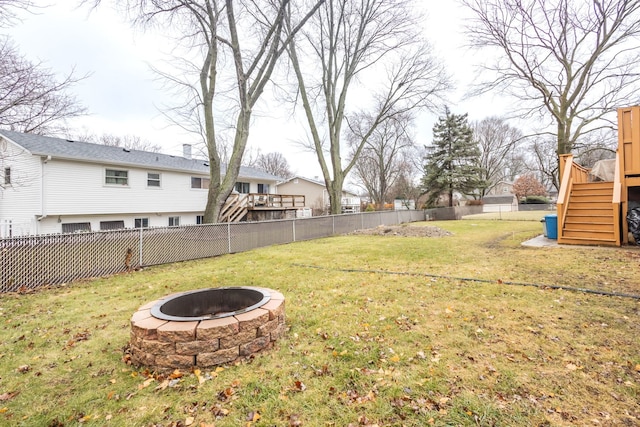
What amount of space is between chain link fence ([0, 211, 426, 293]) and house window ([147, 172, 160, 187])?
8.79 m

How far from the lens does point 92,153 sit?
1320cm

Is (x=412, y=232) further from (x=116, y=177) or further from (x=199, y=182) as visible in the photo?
(x=116, y=177)

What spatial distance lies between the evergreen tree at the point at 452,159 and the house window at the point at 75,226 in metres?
26.1

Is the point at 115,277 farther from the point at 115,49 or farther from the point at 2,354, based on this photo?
the point at 115,49

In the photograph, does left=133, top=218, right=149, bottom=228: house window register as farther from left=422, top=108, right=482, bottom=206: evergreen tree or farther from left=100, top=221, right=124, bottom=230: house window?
left=422, top=108, right=482, bottom=206: evergreen tree

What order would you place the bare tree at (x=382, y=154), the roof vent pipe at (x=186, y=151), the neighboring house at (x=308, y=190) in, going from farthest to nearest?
the neighboring house at (x=308, y=190), the bare tree at (x=382, y=154), the roof vent pipe at (x=186, y=151)

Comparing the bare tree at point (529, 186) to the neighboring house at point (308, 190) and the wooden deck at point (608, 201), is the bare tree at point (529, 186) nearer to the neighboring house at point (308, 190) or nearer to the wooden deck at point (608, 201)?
the neighboring house at point (308, 190)

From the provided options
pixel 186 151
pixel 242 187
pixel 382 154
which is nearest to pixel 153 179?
pixel 186 151

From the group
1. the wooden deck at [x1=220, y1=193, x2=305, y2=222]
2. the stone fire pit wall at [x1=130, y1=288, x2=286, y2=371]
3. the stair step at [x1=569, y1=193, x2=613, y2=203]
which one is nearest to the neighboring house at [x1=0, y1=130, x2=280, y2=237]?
the wooden deck at [x1=220, y1=193, x2=305, y2=222]

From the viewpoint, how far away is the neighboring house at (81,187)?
11602mm

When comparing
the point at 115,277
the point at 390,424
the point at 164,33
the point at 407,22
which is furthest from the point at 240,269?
the point at 407,22

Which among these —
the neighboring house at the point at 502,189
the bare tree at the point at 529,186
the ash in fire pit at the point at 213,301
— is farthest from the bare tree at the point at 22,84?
the neighboring house at the point at 502,189

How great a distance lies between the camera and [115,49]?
30.9ft

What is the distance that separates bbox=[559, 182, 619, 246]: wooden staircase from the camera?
7555 mm
